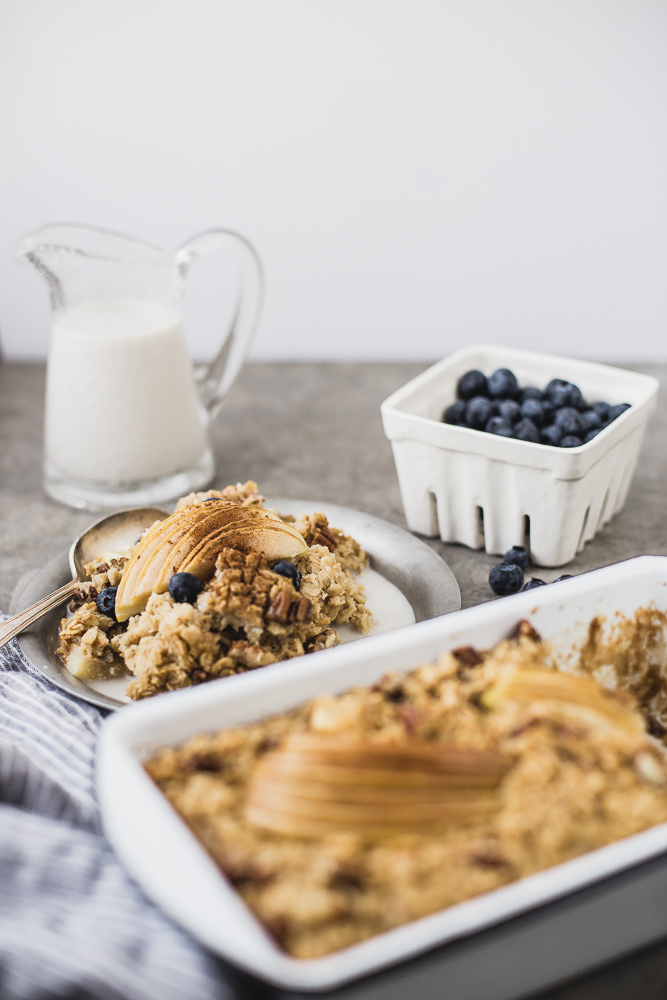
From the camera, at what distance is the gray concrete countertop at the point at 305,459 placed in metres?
Result: 1.05

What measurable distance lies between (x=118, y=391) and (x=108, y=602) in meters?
0.35

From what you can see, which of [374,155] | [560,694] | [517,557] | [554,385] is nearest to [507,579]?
[517,557]

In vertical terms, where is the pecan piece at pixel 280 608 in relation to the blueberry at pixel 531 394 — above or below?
below

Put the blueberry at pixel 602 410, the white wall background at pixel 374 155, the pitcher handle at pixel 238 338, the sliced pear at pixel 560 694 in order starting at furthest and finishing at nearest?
the white wall background at pixel 374 155 → the pitcher handle at pixel 238 338 → the blueberry at pixel 602 410 → the sliced pear at pixel 560 694

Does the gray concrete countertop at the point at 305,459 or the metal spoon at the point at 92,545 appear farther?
the gray concrete countertop at the point at 305,459

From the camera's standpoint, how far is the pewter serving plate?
0.77 metres

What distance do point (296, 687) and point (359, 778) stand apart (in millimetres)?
91

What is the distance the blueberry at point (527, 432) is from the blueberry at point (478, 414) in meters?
0.05

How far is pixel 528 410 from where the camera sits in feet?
3.29

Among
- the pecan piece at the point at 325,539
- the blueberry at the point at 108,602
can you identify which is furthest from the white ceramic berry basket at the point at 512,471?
the blueberry at the point at 108,602

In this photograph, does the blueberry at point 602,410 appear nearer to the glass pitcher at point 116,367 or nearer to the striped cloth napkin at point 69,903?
the glass pitcher at point 116,367

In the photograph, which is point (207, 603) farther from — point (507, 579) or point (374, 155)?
point (374, 155)

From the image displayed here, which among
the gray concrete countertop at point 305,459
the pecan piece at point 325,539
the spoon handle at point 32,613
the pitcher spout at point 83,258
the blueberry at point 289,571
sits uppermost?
the pitcher spout at point 83,258

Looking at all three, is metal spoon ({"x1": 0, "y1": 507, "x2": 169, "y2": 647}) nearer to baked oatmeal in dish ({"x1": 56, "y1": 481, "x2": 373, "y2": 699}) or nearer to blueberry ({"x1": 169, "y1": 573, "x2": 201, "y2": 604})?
baked oatmeal in dish ({"x1": 56, "y1": 481, "x2": 373, "y2": 699})
